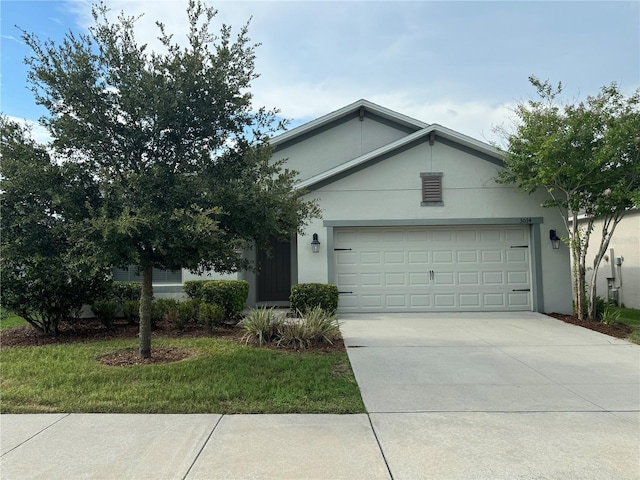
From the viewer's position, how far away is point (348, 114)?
14.2 meters

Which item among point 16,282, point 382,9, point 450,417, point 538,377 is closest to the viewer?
point 450,417

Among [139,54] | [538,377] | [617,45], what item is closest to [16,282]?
[139,54]

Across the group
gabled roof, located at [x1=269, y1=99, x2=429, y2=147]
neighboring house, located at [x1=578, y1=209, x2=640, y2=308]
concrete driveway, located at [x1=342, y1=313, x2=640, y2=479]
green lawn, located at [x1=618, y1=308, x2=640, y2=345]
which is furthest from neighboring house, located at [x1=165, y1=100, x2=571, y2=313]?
gabled roof, located at [x1=269, y1=99, x2=429, y2=147]

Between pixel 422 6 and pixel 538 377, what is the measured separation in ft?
26.4

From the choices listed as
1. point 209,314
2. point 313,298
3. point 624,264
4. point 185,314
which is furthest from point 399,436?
point 624,264

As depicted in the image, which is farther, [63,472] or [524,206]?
[524,206]

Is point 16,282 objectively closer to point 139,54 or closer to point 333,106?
point 139,54

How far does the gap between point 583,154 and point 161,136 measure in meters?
8.77

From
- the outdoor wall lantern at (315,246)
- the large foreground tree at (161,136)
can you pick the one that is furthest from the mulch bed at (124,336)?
the outdoor wall lantern at (315,246)

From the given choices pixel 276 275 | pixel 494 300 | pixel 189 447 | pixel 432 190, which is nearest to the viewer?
pixel 189 447

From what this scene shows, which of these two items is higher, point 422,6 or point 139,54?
point 422,6

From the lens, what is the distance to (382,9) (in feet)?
30.6

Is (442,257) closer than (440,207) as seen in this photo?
No

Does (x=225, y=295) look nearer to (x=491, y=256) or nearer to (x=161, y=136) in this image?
(x=161, y=136)
